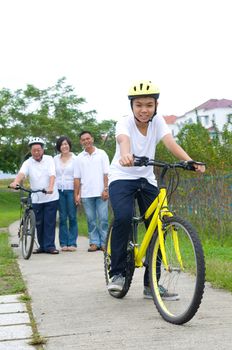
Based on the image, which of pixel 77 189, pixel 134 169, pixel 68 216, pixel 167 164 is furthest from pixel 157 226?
pixel 68 216

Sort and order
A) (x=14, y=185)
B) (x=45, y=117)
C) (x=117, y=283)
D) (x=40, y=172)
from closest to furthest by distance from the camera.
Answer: (x=117, y=283), (x=14, y=185), (x=40, y=172), (x=45, y=117)

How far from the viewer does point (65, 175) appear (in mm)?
10508

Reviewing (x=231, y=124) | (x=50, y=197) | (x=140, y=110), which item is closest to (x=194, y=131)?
(x=231, y=124)

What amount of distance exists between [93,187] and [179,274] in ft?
17.1

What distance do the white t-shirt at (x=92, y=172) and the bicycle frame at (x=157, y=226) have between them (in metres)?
4.58

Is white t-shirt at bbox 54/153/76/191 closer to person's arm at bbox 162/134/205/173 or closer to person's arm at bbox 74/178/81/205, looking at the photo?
person's arm at bbox 74/178/81/205

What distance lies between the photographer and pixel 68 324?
476 cm

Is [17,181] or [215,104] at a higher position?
[215,104]

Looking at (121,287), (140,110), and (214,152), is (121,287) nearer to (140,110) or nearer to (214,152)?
(140,110)

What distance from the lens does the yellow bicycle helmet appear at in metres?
5.29

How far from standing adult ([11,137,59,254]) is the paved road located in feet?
8.93

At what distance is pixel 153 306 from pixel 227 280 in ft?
3.64

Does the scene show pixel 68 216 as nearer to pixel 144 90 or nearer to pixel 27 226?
pixel 27 226

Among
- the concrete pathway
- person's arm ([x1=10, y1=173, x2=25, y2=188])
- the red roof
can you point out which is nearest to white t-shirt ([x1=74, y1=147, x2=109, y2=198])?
person's arm ([x1=10, y1=173, x2=25, y2=188])
